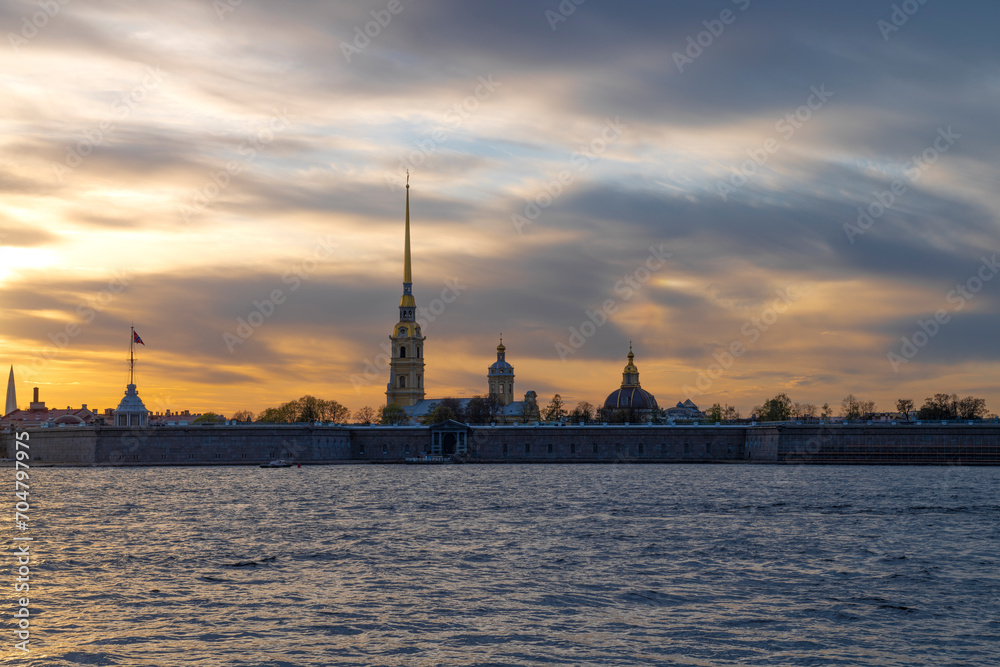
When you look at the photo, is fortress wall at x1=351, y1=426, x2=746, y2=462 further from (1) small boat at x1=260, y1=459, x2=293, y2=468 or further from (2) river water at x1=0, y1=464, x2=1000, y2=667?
(2) river water at x1=0, y1=464, x2=1000, y2=667

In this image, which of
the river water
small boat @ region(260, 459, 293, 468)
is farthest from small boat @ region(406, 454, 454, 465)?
the river water

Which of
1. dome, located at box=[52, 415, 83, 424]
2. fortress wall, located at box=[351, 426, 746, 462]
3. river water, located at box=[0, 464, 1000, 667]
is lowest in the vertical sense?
river water, located at box=[0, 464, 1000, 667]

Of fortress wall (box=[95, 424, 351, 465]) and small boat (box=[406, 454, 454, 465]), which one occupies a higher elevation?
fortress wall (box=[95, 424, 351, 465])

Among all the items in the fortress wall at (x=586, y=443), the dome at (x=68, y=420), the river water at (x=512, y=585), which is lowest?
the river water at (x=512, y=585)

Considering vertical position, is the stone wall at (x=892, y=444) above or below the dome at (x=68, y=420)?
below

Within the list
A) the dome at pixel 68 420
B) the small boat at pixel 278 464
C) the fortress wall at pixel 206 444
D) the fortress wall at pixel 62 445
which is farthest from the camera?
the dome at pixel 68 420

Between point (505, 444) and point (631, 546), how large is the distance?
11469cm

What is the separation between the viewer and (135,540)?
4012 centimetres

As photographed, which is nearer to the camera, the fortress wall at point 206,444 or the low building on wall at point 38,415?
the fortress wall at point 206,444

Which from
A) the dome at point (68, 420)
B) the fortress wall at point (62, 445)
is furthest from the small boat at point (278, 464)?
the dome at point (68, 420)

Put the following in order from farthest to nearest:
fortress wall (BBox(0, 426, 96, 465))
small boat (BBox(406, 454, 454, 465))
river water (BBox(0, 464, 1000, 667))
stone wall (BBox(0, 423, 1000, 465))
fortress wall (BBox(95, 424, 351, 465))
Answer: small boat (BBox(406, 454, 454, 465)) < fortress wall (BBox(95, 424, 351, 465)) < fortress wall (BBox(0, 426, 96, 465)) < stone wall (BBox(0, 423, 1000, 465)) < river water (BBox(0, 464, 1000, 667))

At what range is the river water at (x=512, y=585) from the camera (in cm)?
2177

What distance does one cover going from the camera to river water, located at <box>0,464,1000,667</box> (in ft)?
71.4

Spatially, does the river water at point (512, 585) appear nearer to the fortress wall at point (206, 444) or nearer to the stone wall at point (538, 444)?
the stone wall at point (538, 444)
